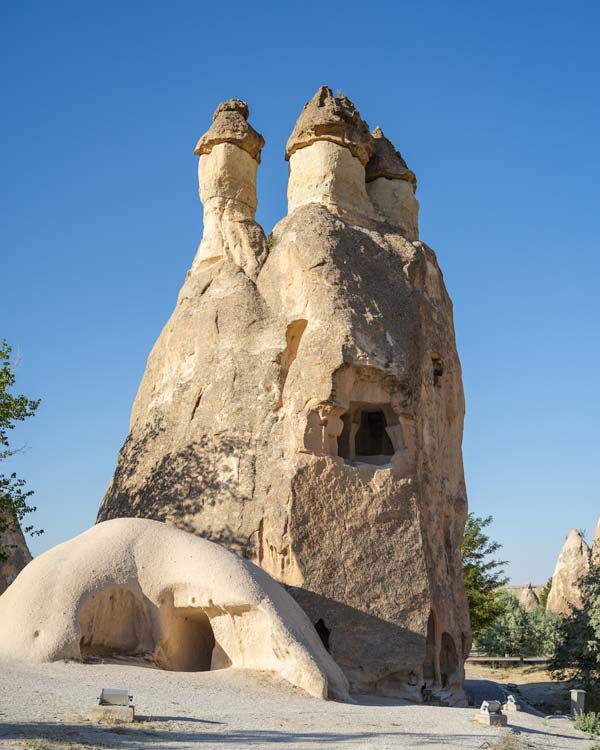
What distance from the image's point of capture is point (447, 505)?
61.0 feet

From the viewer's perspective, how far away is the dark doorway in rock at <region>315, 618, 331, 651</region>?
1477 cm

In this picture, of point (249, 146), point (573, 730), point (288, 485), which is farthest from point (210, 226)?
point (573, 730)

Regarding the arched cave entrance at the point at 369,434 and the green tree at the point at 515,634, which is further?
the green tree at the point at 515,634

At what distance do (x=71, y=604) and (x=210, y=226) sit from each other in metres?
10.7

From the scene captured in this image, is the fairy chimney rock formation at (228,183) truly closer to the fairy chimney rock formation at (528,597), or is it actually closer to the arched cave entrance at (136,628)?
the arched cave entrance at (136,628)

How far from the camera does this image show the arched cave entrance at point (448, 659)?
1717cm

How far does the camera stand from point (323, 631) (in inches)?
586

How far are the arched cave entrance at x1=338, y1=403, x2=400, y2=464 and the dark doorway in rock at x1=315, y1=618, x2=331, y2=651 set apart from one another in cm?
322

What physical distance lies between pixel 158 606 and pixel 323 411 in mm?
4872

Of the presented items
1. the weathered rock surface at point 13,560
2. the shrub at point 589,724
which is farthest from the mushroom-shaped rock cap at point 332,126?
the shrub at point 589,724

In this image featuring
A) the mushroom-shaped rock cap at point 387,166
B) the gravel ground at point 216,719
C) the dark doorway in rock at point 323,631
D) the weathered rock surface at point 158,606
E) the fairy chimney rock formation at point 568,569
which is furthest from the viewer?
the fairy chimney rock formation at point 568,569

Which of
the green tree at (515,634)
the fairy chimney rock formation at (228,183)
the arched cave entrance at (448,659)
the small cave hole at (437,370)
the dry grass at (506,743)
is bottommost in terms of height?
the dry grass at (506,743)

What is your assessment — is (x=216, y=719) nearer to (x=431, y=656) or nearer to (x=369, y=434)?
(x=431, y=656)

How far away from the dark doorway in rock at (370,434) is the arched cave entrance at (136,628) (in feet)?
20.9
